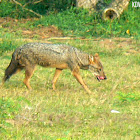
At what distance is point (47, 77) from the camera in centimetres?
948

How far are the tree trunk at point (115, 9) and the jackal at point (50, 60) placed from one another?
5.88 meters

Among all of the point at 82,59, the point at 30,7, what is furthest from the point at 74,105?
the point at 30,7

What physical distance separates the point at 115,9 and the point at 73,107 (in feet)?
26.8

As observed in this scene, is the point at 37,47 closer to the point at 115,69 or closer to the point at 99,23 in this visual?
the point at 115,69

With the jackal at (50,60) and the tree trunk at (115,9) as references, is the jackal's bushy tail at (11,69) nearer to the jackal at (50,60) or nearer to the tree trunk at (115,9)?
the jackal at (50,60)

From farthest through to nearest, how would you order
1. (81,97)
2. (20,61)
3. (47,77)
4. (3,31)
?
(3,31)
(47,77)
(20,61)
(81,97)

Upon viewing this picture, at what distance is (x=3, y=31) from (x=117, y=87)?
6.20m

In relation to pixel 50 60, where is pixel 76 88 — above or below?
below

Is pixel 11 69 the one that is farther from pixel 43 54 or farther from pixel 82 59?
pixel 82 59

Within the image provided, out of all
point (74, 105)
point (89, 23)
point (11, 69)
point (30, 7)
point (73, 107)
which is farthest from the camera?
point (30, 7)

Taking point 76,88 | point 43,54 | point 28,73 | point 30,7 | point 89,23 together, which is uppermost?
point 43,54

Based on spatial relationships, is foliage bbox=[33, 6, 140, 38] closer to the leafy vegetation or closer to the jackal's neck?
the leafy vegetation

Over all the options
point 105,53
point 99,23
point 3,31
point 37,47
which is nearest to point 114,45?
point 105,53

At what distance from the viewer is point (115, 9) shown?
47.6 ft
